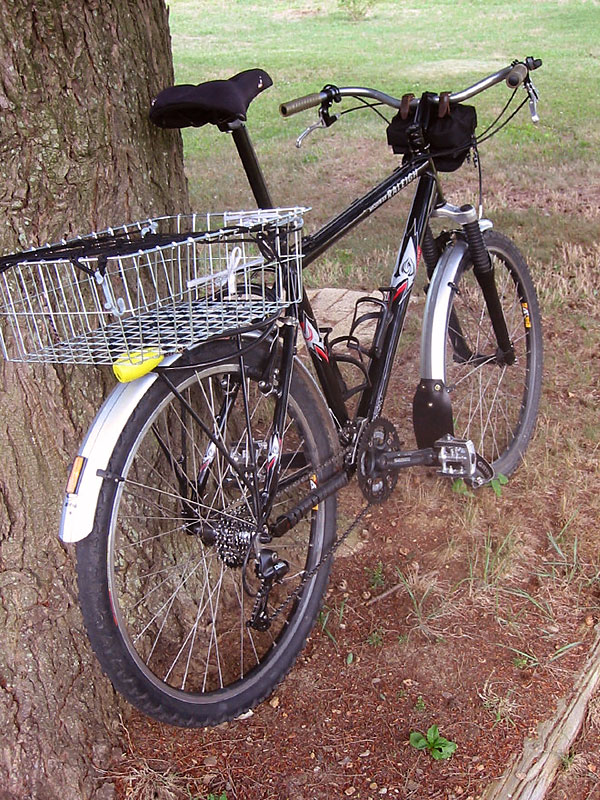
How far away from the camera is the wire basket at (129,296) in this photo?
1720mm

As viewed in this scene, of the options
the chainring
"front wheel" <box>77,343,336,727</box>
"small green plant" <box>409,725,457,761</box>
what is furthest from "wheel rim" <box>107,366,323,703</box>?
"small green plant" <box>409,725,457,761</box>

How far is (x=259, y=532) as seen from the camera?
7.25 feet

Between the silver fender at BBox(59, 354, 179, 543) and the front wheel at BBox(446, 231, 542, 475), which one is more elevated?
the silver fender at BBox(59, 354, 179, 543)

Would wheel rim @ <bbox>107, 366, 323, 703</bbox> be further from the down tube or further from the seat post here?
the seat post

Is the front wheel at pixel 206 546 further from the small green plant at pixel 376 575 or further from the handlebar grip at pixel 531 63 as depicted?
the handlebar grip at pixel 531 63

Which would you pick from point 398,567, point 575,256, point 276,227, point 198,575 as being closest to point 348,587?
point 398,567

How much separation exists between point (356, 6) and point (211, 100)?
891 inches

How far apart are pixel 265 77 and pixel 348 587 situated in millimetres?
1598

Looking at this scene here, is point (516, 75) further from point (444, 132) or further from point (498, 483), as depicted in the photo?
point (498, 483)

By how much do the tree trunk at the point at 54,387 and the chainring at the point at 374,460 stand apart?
37.7 inches

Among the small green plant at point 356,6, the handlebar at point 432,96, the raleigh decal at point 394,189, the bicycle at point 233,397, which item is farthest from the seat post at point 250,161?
the small green plant at point 356,6

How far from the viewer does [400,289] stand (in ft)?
9.29

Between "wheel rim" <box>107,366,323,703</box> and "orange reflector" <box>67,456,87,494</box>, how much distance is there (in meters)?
0.29

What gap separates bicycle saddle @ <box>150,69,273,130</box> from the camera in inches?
78.5
